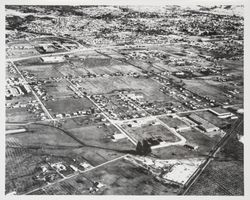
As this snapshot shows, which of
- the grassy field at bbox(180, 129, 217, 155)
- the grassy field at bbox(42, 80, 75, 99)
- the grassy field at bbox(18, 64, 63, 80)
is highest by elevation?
the grassy field at bbox(18, 64, 63, 80)

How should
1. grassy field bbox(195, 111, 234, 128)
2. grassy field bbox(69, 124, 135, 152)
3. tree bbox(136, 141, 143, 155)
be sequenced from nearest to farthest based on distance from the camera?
tree bbox(136, 141, 143, 155) → grassy field bbox(69, 124, 135, 152) → grassy field bbox(195, 111, 234, 128)

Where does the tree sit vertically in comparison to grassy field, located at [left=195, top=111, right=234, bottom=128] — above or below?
below

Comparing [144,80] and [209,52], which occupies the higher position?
[209,52]

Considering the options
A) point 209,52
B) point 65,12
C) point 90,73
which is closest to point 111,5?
point 65,12

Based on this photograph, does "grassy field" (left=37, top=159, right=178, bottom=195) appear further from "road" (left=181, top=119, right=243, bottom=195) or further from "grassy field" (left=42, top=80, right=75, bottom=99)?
"grassy field" (left=42, top=80, right=75, bottom=99)

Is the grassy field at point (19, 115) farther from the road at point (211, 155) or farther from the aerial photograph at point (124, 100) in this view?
the road at point (211, 155)

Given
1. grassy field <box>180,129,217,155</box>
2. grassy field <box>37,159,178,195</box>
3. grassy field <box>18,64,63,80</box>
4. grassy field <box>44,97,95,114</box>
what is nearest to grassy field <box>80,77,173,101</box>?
grassy field <box>44,97,95,114</box>

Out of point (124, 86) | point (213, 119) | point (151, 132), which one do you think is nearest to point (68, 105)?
point (124, 86)
